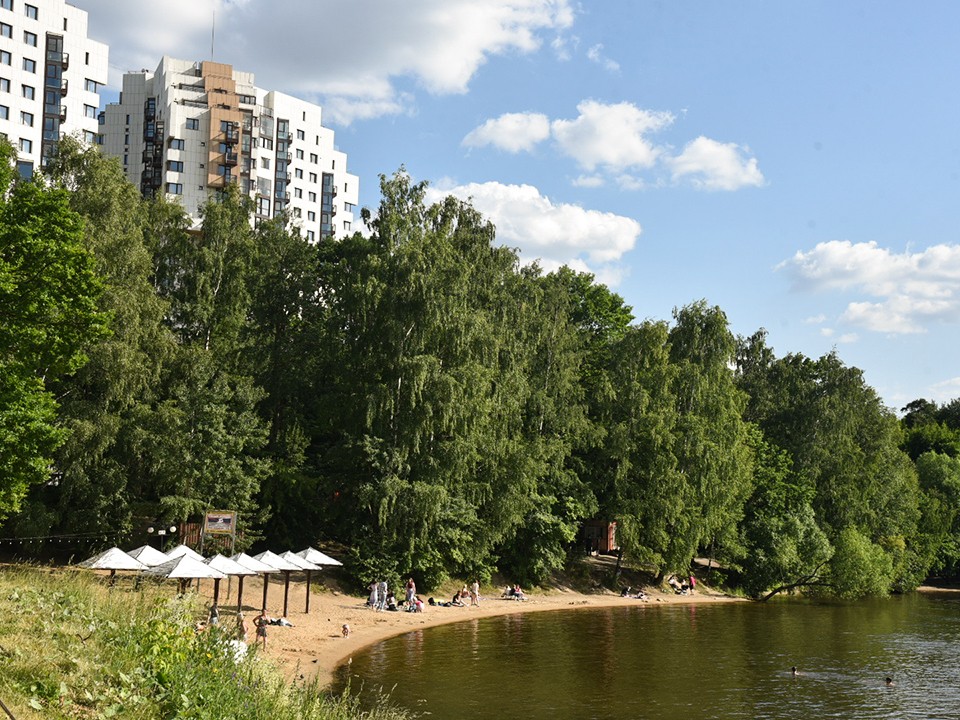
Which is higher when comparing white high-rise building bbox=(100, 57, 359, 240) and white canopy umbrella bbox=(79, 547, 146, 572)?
white high-rise building bbox=(100, 57, 359, 240)

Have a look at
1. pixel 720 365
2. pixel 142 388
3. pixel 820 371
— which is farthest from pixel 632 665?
pixel 820 371

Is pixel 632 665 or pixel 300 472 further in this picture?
pixel 300 472

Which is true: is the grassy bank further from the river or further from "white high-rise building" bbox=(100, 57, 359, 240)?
"white high-rise building" bbox=(100, 57, 359, 240)

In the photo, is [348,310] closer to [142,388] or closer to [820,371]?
[142,388]

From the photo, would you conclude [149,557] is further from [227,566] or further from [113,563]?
[227,566]

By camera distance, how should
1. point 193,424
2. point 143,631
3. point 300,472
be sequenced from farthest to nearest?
1. point 300,472
2. point 193,424
3. point 143,631

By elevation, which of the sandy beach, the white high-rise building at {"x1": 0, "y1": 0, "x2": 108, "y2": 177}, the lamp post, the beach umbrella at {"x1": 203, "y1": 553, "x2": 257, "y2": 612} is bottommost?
the sandy beach

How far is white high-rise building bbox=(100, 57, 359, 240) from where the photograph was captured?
343 ft

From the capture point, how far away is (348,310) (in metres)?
53.8

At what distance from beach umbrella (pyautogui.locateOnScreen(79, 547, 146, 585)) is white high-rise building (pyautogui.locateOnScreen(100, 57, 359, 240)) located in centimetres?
6316

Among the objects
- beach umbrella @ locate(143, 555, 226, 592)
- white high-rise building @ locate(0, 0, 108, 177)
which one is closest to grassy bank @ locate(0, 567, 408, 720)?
beach umbrella @ locate(143, 555, 226, 592)

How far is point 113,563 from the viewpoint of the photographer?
35.4 metres

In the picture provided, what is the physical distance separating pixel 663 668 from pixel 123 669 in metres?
25.6

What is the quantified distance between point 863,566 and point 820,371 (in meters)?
20.7
